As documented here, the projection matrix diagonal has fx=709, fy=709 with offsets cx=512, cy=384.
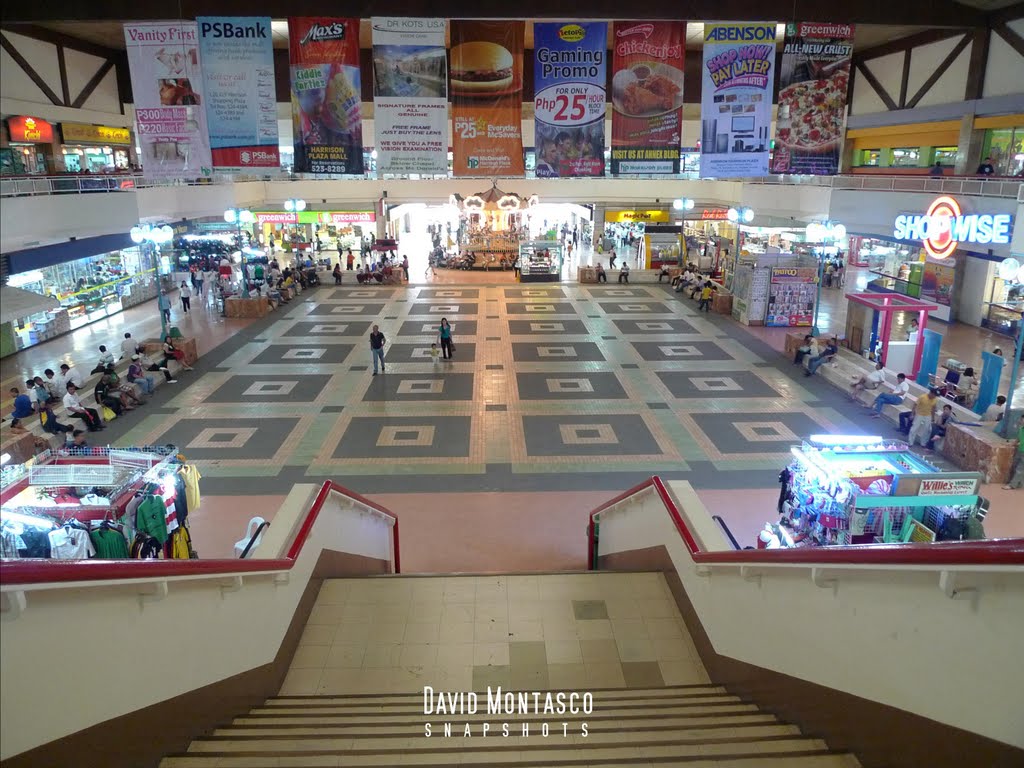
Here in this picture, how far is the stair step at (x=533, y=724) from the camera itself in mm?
3922

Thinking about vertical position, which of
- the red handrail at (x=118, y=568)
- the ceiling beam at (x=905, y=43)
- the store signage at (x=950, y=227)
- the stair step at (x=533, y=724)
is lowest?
the stair step at (x=533, y=724)

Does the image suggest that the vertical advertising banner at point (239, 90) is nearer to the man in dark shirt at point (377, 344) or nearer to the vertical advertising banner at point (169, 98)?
the vertical advertising banner at point (169, 98)

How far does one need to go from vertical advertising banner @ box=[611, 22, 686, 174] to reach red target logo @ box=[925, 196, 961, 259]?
6.86 m

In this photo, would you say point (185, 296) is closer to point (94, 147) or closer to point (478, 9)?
point (94, 147)

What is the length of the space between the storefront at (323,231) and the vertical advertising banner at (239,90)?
797 inches

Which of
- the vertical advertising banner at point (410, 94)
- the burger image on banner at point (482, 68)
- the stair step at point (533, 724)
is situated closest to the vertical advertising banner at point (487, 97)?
the burger image on banner at point (482, 68)

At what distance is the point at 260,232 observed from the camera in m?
35.7

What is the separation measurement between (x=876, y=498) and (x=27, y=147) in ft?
72.3

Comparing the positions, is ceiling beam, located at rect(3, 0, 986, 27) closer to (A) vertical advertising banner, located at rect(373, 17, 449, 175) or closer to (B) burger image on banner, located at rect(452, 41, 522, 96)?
(B) burger image on banner, located at rect(452, 41, 522, 96)

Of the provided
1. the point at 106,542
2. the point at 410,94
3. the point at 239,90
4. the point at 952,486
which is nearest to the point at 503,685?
the point at 106,542

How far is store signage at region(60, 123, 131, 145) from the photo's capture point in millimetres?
19562

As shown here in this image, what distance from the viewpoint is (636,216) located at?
119 ft

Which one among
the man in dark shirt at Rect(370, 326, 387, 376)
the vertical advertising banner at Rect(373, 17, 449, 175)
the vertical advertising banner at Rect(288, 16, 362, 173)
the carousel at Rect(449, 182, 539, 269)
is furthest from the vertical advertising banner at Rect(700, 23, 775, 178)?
the carousel at Rect(449, 182, 539, 269)

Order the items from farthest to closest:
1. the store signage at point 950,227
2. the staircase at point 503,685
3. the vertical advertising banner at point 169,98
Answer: the store signage at point 950,227, the vertical advertising banner at point 169,98, the staircase at point 503,685
